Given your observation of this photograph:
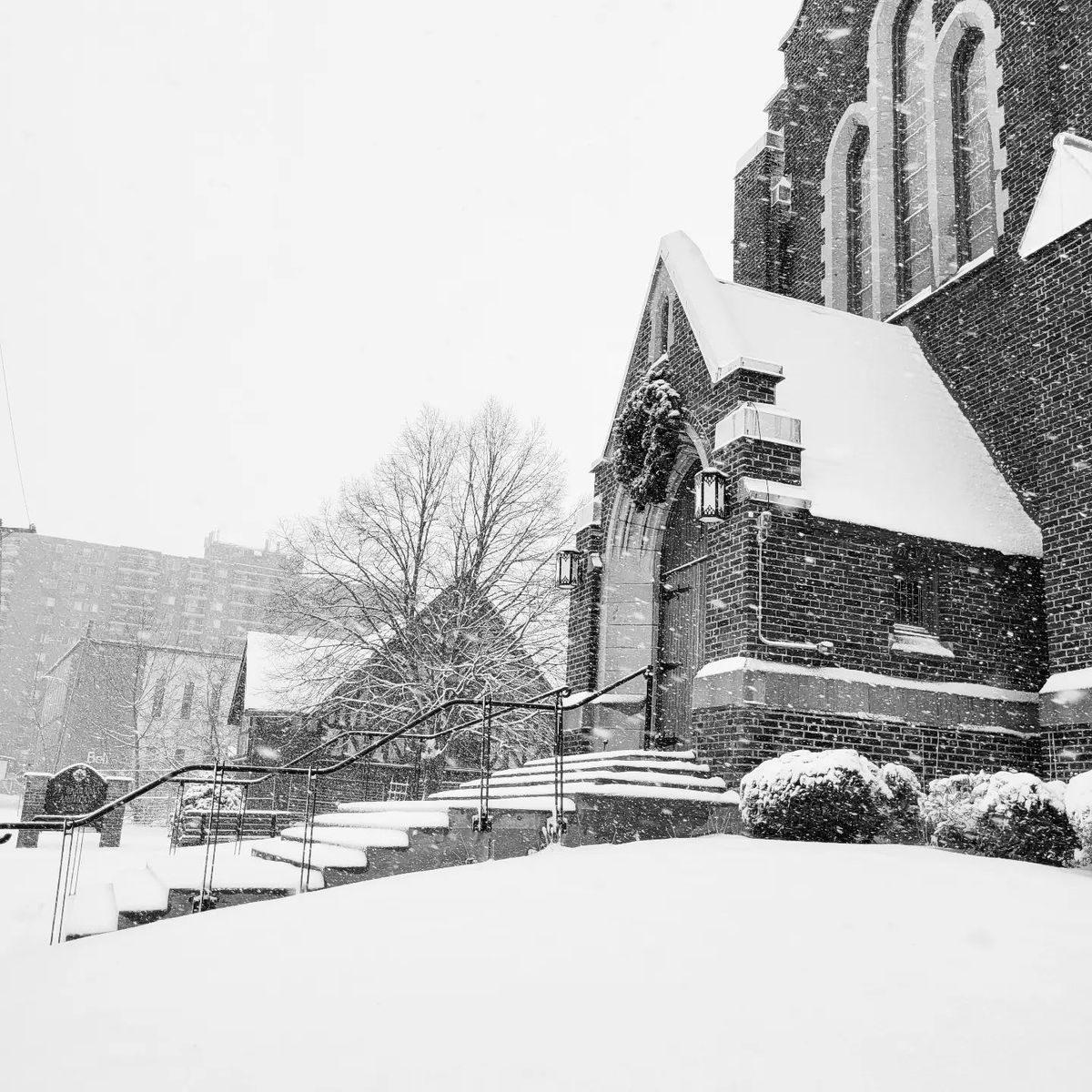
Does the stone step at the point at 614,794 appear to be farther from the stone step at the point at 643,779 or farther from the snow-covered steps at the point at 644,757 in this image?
the snow-covered steps at the point at 644,757

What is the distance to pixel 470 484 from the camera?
2609cm

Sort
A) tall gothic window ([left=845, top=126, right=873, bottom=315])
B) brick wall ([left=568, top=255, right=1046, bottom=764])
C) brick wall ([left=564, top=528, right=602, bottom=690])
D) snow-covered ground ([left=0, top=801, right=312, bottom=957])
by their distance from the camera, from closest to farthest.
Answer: snow-covered ground ([left=0, top=801, right=312, bottom=957]) < brick wall ([left=568, top=255, right=1046, bottom=764]) < brick wall ([left=564, top=528, right=602, bottom=690]) < tall gothic window ([left=845, top=126, right=873, bottom=315])

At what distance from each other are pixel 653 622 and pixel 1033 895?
7.90m

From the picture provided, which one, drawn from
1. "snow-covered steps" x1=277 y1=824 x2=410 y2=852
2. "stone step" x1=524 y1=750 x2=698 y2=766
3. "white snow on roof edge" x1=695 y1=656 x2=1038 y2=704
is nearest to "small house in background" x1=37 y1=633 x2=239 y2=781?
"stone step" x1=524 y1=750 x2=698 y2=766

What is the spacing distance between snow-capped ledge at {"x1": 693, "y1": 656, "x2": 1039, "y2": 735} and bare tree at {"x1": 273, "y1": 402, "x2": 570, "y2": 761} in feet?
38.7

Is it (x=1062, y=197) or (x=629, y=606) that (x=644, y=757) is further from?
(x=1062, y=197)

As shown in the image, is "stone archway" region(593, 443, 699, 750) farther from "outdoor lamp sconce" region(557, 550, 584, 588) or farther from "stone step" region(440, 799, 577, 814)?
"stone step" region(440, 799, 577, 814)

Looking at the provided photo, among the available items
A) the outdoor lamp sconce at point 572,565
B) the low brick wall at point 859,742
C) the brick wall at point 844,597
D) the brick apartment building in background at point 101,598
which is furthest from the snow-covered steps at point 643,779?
the brick apartment building in background at point 101,598

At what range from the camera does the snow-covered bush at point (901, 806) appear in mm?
8414

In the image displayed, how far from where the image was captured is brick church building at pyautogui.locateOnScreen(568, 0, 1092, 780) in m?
10.7

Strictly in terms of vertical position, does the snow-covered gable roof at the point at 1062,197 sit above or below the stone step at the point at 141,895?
above

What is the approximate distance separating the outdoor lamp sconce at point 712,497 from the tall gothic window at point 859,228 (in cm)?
712

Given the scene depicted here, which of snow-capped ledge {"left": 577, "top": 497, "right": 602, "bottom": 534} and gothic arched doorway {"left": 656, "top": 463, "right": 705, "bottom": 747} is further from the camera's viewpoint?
snow-capped ledge {"left": 577, "top": 497, "right": 602, "bottom": 534}

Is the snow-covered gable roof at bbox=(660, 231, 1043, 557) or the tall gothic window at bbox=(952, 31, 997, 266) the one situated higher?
the tall gothic window at bbox=(952, 31, 997, 266)
